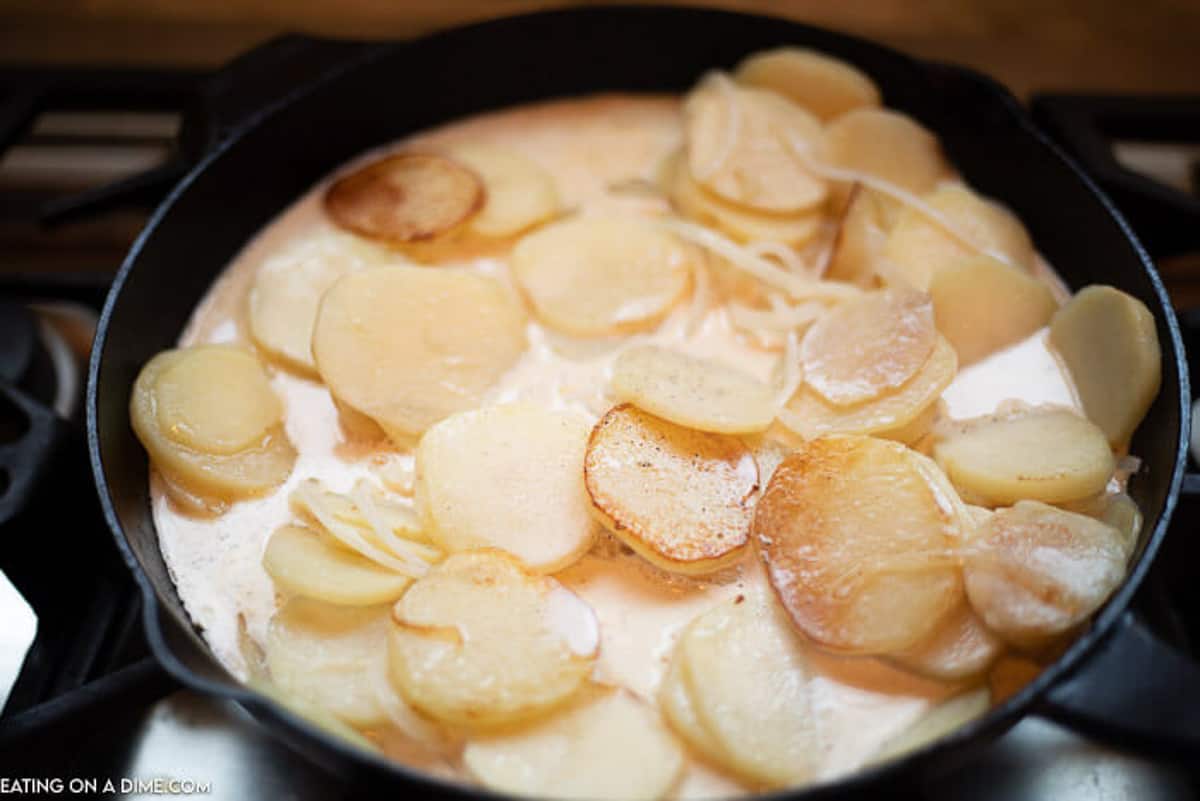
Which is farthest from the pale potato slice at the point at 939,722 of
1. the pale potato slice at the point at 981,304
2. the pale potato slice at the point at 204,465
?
the pale potato slice at the point at 204,465

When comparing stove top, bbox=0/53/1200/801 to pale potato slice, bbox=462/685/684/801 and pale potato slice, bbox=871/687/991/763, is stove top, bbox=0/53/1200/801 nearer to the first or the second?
pale potato slice, bbox=871/687/991/763

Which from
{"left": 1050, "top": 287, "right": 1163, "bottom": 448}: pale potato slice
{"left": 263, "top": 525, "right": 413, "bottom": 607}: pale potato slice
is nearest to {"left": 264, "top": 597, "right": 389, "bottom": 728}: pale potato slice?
{"left": 263, "top": 525, "right": 413, "bottom": 607}: pale potato slice

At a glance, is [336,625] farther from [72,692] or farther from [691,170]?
[691,170]

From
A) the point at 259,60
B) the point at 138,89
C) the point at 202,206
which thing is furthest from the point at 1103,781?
the point at 138,89

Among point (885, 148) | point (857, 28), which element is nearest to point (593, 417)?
point (885, 148)

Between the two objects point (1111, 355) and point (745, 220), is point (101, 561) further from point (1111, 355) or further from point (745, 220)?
point (1111, 355)

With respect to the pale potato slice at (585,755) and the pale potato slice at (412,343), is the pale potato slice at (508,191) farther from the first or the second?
the pale potato slice at (585,755)
